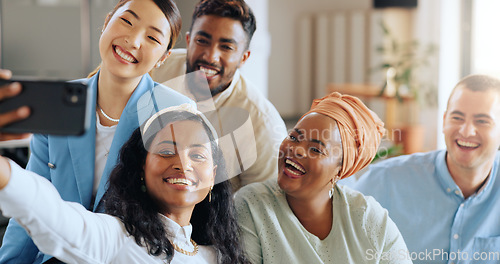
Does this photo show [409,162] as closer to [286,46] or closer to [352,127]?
[352,127]

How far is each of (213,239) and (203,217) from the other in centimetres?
4

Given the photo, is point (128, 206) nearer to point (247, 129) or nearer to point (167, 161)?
point (167, 161)

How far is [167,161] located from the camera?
812 millimetres

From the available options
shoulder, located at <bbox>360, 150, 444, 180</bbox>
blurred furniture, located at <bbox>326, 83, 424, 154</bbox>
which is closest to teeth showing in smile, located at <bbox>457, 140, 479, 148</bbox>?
shoulder, located at <bbox>360, 150, 444, 180</bbox>

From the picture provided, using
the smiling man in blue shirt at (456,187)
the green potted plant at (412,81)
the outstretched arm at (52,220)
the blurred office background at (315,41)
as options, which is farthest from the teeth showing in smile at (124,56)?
the green potted plant at (412,81)

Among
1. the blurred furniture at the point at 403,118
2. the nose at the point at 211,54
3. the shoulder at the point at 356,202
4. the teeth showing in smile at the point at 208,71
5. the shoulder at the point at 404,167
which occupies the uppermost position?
the nose at the point at 211,54

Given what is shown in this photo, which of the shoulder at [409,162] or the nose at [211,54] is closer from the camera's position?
the nose at [211,54]

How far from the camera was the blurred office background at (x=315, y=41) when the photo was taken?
200 cm

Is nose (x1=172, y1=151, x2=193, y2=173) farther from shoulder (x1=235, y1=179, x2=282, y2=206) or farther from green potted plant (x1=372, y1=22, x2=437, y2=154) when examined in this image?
green potted plant (x1=372, y1=22, x2=437, y2=154)

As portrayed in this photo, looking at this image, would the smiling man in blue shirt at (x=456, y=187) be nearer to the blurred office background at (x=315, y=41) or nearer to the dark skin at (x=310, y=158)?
the dark skin at (x=310, y=158)

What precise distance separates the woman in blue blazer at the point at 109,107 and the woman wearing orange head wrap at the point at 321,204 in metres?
0.25

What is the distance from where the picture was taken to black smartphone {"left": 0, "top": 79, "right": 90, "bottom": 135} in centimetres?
57

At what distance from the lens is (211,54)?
1.05 metres

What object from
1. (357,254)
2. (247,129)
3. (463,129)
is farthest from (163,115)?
(463,129)
